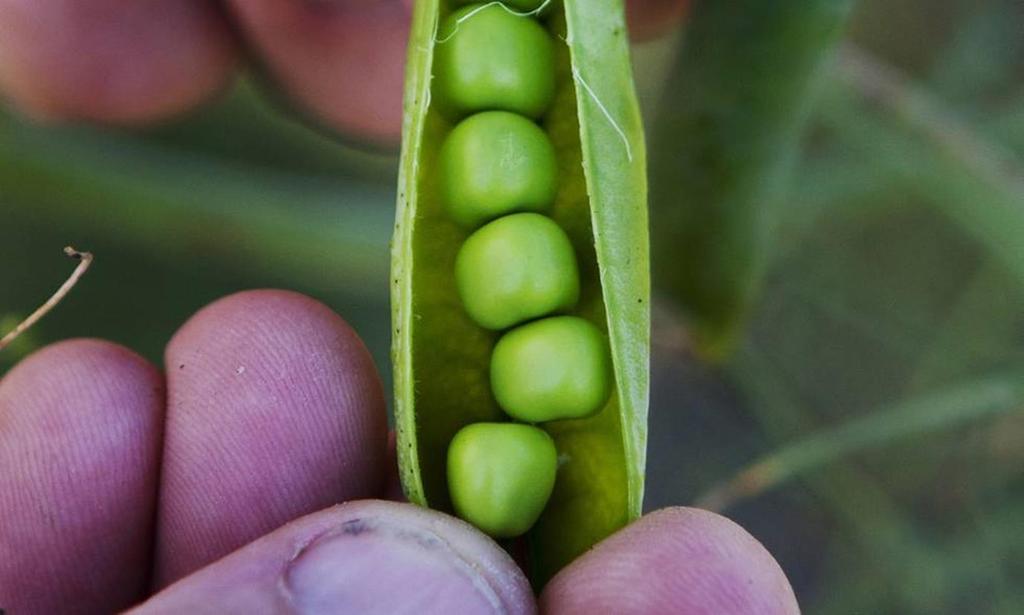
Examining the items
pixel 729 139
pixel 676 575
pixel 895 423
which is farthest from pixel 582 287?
pixel 895 423

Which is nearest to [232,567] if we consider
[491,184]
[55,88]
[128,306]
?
[491,184]

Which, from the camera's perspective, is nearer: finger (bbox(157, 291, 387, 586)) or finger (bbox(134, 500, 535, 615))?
finger (bbox(134, 500, 535, 615))

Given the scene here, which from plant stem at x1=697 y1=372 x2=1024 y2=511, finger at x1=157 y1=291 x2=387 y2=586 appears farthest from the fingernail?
plant stem at x1=697 y1=372 x2=1024 y2=511

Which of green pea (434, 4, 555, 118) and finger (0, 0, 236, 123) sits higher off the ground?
green pea (434, 4, 555, 118)

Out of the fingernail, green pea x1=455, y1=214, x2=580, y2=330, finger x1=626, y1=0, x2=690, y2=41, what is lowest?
the fingernail

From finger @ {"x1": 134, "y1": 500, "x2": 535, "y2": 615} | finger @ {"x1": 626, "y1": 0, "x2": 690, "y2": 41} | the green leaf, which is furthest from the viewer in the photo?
finger @ {"x1": 626, "y1": 0, "x2": 690, "y2": 41}

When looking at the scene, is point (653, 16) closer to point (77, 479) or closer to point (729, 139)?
point (729, 139)

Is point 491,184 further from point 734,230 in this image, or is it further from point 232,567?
point 734,230

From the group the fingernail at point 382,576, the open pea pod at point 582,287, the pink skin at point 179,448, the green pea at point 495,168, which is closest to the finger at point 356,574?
the fingernail at point 382,576

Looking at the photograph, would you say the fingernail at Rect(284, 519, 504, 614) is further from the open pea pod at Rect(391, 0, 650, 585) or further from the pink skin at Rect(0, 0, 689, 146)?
the pink skin at Rect(0, 0, 689, 146)
